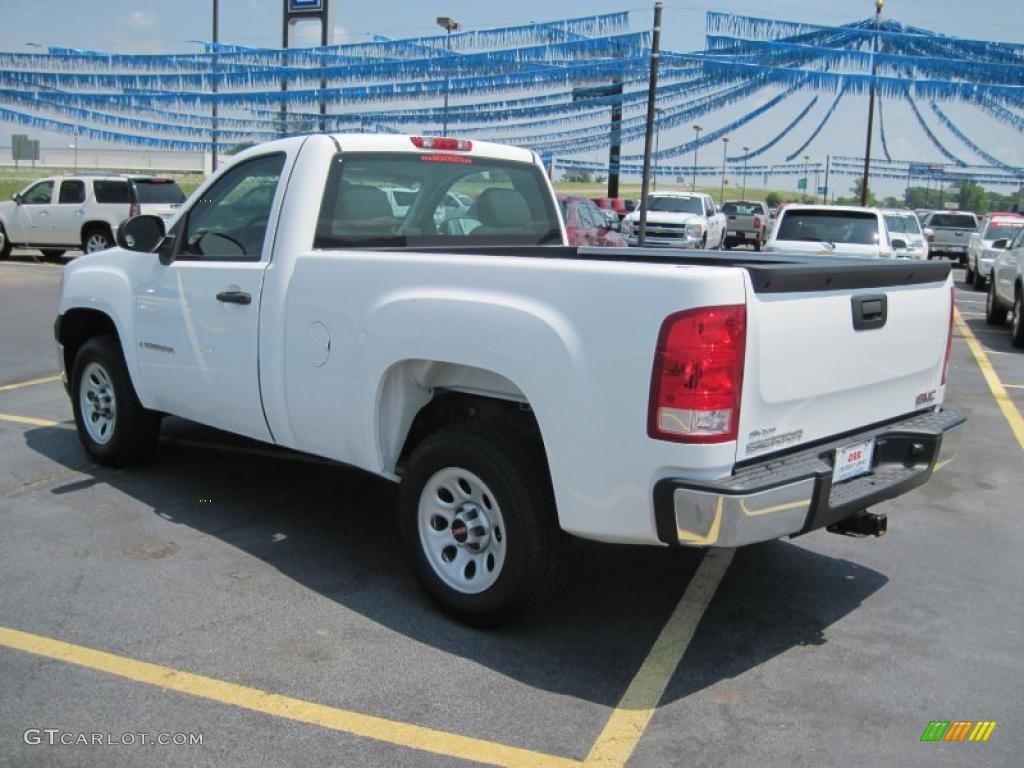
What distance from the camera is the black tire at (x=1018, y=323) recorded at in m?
12.7

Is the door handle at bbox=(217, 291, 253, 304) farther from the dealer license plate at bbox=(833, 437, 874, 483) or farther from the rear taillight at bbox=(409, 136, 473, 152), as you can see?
the dealer license plate at bbox=(833, 437, 874, 483)

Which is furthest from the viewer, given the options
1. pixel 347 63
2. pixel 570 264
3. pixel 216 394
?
pixel 347 63

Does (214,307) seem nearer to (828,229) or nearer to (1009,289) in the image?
(828,229)

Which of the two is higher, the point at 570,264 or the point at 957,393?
the point at 570,264

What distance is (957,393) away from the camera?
9.59 metres

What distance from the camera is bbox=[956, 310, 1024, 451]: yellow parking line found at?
8.22 m

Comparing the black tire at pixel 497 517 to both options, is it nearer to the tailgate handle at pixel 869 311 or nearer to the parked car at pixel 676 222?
the tailgate handle at pixel 869 311

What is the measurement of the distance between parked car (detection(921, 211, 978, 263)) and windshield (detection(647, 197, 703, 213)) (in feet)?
30.1

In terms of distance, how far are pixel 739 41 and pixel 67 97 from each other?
15.3m

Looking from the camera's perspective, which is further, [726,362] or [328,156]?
[328,156]

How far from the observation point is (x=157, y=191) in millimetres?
21297

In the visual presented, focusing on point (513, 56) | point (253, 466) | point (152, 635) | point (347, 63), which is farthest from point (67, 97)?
point (152, 635)

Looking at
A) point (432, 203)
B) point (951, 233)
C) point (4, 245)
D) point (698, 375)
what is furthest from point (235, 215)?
point (951, 233)

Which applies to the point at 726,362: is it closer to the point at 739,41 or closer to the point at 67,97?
the point at 739,41
